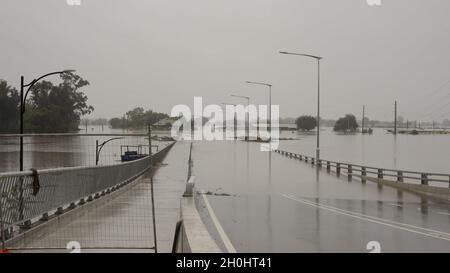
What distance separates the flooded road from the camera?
11.1 m

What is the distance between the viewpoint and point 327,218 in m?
15.6

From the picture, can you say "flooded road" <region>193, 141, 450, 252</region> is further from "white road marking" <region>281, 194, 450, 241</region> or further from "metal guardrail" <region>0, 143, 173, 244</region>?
"metal guardrail" <region>0, 143, 173, 244</region>

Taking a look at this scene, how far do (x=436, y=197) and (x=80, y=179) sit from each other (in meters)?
17.1

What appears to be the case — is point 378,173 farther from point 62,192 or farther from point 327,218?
point 62,192

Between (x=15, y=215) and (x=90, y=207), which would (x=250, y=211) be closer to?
(x=90, y=207)

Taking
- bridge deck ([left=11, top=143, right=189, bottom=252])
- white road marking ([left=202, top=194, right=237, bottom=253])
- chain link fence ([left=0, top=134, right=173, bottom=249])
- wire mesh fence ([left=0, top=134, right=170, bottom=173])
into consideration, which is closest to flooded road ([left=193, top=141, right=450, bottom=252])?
white road marking ([left=202, top=194, right=237, bottom=253])

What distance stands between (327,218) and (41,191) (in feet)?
30.7

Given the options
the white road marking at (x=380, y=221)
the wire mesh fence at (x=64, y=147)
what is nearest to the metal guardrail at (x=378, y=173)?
the white road marking at (x=380, y=221)

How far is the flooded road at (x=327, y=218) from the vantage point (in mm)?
11102

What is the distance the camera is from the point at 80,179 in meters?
14.0

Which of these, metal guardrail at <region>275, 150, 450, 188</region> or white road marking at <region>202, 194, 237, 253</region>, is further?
metal guardrail at <region>275, 150, 450, 188</region>

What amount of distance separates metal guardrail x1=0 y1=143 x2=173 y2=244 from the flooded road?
14.5 ft
